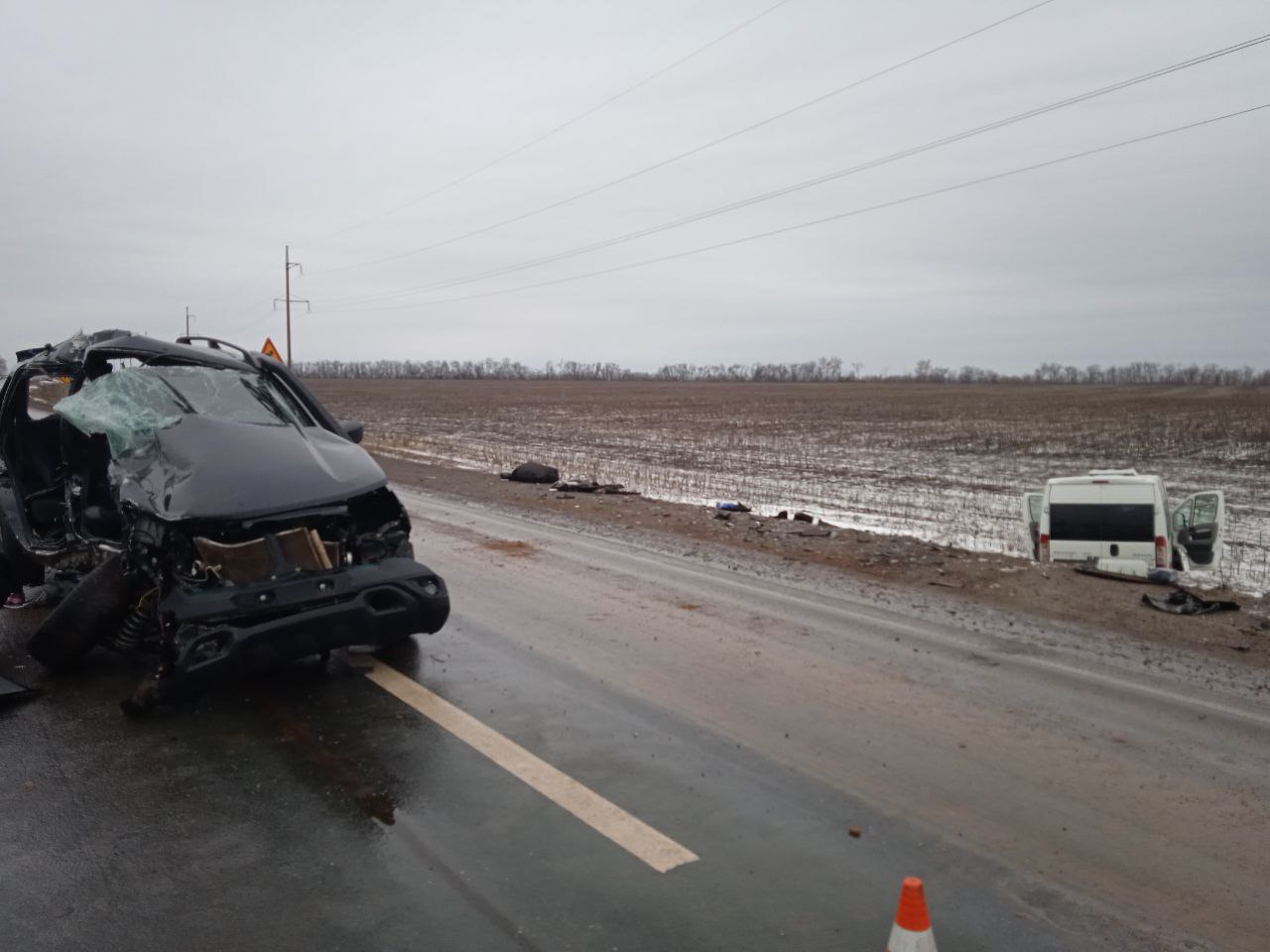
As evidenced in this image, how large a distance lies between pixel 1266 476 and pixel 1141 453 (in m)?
6.11

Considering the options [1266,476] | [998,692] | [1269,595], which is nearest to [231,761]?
[998,692]

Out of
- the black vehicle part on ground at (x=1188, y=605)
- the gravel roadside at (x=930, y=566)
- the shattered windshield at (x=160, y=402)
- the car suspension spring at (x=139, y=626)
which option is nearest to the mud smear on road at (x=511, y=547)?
the gravel roadside at (x=930, y=566)

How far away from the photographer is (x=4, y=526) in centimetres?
665

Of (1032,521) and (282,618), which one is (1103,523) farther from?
(282,618)

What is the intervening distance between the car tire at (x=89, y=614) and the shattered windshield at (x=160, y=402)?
799mm

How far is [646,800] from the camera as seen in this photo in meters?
3.94

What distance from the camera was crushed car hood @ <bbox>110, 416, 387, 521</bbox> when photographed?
4.87 meters

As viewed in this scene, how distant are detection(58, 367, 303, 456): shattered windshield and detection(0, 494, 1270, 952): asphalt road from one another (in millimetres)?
1553

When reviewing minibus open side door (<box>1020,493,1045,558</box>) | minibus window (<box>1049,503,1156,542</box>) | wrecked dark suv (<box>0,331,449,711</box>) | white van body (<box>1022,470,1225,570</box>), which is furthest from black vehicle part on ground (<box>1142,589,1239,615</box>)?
wrecked dark suv (<box>0,331,449,711</box>)

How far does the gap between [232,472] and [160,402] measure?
4.13 feet

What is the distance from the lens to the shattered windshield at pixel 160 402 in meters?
5.66

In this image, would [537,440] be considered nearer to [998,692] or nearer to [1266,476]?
[1266,476]

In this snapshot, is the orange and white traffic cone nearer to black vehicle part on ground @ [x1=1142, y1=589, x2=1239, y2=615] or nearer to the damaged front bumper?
the damaged front bumper

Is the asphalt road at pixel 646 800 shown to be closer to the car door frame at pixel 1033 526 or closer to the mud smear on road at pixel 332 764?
the mud smear on road at pixel 332 764
